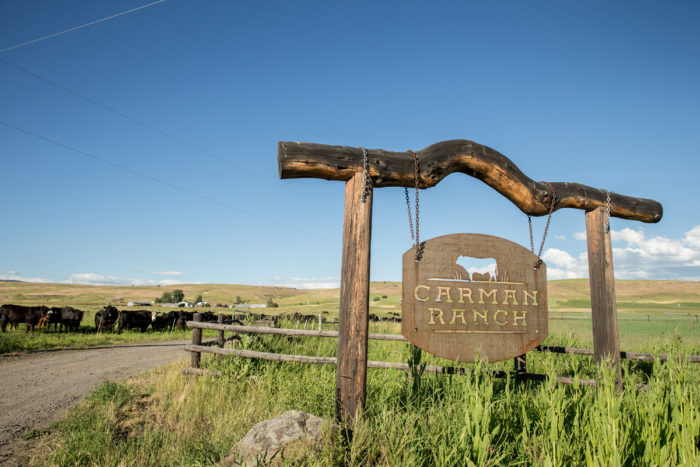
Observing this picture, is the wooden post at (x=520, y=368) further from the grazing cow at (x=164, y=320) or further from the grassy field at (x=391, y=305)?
the grazing cow at (x=164, y=320)

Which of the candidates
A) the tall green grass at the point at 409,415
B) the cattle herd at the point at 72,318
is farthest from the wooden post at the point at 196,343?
the cattle herd at the point at 72,318

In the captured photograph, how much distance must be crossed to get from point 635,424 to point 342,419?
2.01 meters

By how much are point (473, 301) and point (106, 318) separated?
21334mm

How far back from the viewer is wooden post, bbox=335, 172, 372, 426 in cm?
315

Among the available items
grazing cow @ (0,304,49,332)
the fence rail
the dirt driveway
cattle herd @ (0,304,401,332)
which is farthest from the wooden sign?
grazing cow @ (0,304,49,332)

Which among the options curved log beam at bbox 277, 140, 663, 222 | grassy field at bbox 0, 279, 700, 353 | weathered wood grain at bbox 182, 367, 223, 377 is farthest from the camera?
grassy field at bbox 0, 279, 700, 353

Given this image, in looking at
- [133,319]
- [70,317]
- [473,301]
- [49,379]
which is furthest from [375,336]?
[133,319]

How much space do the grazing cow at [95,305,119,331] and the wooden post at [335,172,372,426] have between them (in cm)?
2047

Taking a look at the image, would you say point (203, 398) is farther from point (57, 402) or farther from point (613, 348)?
point (613, 348)

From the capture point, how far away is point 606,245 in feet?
15.5

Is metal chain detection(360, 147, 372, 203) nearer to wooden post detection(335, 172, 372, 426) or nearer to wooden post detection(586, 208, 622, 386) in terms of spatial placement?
wooden post detection(335, 172, 372, 426)

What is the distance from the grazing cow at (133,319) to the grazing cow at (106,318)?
1.19 ft

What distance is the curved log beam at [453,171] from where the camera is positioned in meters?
3.39

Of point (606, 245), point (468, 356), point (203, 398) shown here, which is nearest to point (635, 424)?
point (468, 356)
